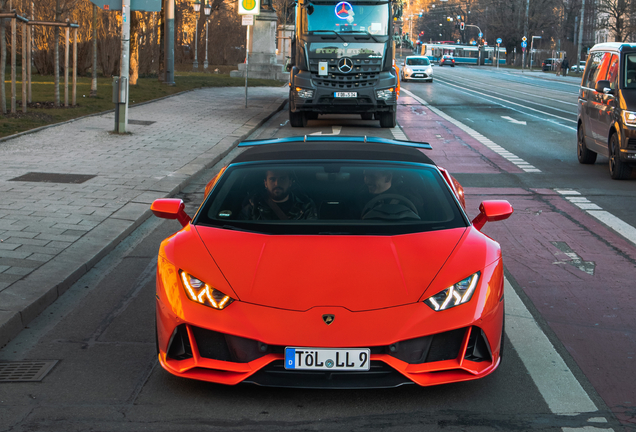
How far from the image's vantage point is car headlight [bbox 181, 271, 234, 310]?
3.88 meters

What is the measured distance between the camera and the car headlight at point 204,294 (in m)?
3.88

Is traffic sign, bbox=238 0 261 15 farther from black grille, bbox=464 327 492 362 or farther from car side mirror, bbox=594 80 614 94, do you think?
black grille, bbox=464 327 492 362

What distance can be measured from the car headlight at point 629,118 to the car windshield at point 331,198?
25.6 ft

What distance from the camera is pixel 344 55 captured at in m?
19.3

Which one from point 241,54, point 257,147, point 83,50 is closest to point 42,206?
point 257,147

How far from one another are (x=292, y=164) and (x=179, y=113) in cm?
1763

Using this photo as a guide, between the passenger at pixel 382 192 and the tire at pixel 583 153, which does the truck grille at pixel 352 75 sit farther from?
the passenger at pixel 382 192

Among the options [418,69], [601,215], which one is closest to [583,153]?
[601,215]

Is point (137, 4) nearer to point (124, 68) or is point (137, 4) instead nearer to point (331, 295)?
point (124, 68)

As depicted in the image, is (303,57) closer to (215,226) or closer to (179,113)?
(179,113)

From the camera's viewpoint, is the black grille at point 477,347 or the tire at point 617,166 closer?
the black grille at point 477,347

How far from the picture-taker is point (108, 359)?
4.57m

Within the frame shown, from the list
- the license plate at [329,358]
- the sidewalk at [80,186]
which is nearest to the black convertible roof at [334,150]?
the license plate at [329,358]

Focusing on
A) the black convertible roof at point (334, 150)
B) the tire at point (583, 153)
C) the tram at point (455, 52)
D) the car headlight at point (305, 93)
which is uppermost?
the tram at point (455, 52)
